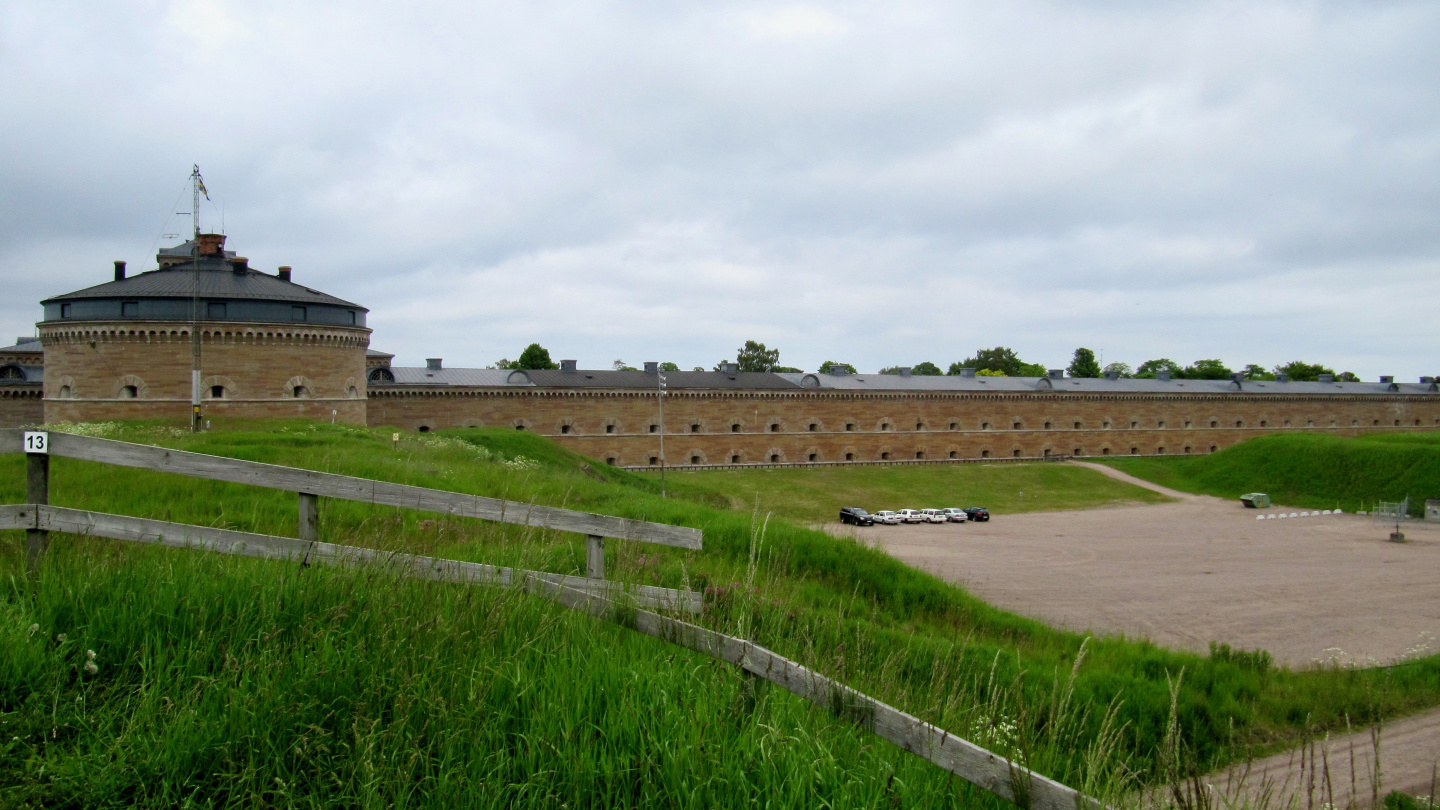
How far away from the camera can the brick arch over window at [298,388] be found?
29.3 meters

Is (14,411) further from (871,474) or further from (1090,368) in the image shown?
(1090,368)

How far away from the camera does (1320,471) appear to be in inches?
1670

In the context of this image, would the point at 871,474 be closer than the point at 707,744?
No

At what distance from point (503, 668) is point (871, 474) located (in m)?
42.8

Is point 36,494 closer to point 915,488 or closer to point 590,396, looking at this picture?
point 590,396

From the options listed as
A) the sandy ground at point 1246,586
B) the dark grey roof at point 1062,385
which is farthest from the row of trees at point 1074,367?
the sandy ground at point 1246,586

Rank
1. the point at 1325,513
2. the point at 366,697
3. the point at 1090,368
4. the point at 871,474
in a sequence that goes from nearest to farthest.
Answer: the point at 366,697 < the point at 1325,513 < the point at 871,474 < the point at 1090,368

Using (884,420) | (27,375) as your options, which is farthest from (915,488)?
(27,375)

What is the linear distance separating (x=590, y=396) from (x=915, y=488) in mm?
16651

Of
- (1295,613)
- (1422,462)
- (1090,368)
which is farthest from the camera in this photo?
(1090,368)

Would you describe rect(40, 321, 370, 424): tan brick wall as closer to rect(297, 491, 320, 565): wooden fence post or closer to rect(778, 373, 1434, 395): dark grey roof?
rect(297, 491, 320, 565): wooden fence post

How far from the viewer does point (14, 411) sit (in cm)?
3391

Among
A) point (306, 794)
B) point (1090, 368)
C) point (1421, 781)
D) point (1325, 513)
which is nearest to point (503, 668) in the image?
point (306, 794)

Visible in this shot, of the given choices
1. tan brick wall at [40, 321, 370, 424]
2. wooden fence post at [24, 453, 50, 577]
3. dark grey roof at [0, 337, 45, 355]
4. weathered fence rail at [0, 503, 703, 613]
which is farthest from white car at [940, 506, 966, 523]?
dark grey roof at [0, 337, 45, 355]
